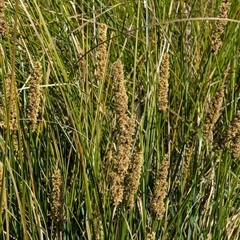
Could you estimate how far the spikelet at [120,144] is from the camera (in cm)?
98

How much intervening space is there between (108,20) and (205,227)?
0.88 meters

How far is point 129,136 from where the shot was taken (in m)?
0.99

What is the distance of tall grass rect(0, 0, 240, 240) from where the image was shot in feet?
3.42

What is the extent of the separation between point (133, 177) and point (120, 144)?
0.07 metres

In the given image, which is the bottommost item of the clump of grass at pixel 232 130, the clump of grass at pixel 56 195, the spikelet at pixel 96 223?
the spikelet at pixel 96 223

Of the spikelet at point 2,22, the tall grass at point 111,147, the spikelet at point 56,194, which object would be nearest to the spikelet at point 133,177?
the tall grass at point 111,147

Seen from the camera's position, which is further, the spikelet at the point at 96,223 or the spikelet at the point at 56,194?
the spikelet at the point at 96,223

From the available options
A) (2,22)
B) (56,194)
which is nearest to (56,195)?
(56,194)

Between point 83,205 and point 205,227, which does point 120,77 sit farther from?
point 205,227

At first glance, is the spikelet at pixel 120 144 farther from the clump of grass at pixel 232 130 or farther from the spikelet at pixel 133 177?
the clump of grass at pixel 232 130

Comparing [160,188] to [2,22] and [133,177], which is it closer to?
[133,177]

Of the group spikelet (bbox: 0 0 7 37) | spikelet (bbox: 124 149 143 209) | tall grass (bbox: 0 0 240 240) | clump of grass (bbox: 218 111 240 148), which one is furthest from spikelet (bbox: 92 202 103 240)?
spikelet (bbox: 0 0 7 37)

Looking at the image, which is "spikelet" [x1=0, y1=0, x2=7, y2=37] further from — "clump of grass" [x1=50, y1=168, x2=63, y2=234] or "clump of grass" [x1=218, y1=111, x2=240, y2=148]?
"clump of grass" [x1=218, y1=111, x2=240, y2=148]

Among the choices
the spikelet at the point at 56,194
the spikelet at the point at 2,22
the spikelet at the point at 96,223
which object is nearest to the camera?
the spikelet at the point at 2,22
